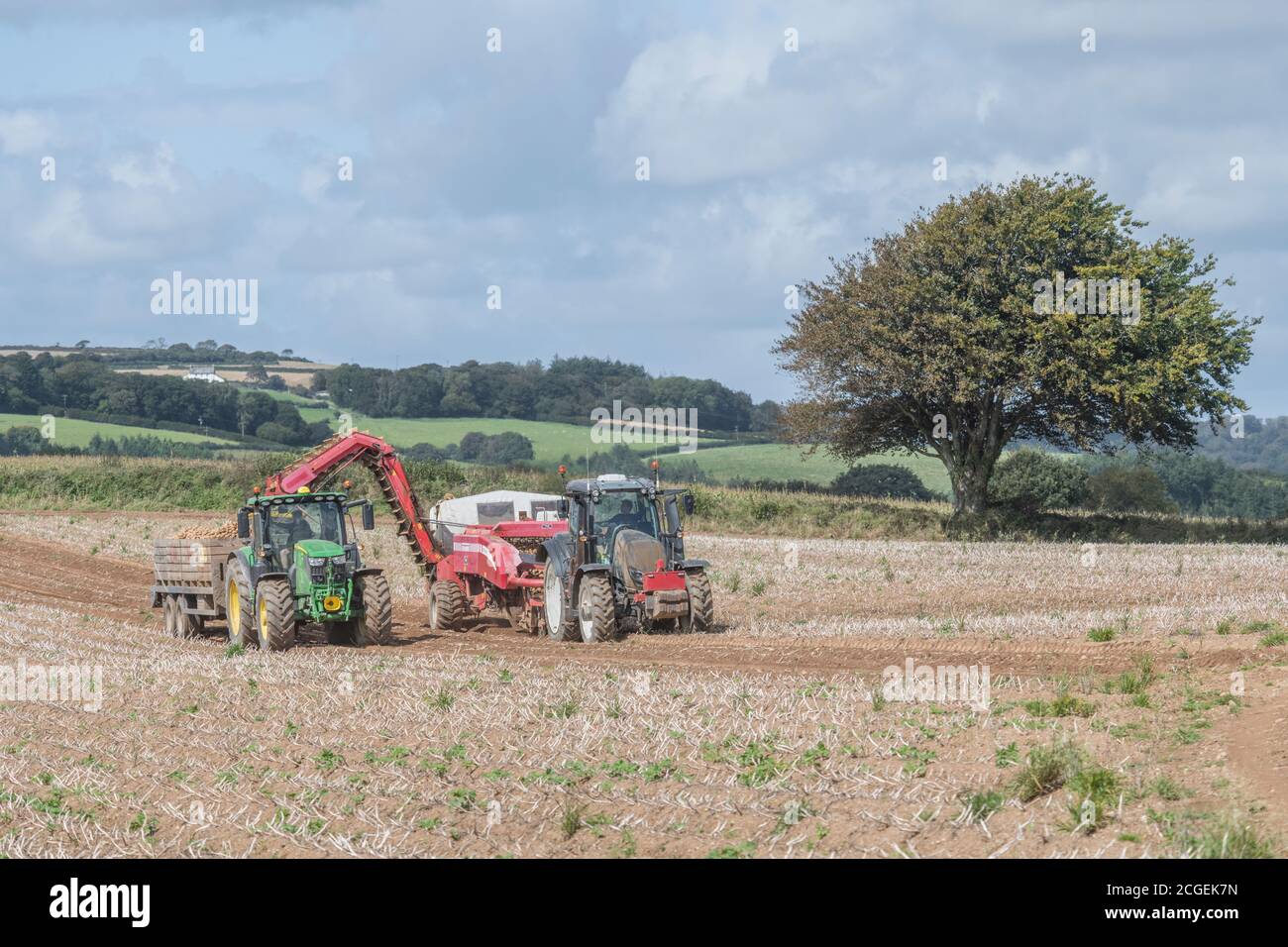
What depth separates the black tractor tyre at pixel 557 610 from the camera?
20.1 metres

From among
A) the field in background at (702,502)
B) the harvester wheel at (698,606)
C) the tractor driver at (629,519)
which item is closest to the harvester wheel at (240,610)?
the tractor driver at (629,519)

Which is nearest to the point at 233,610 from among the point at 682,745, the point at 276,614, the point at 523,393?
the point at 276,614

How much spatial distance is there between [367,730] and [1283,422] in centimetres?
19688

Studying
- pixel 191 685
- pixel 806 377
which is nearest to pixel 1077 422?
pixel 806 377

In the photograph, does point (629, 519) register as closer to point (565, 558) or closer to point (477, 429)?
point (565, 558)

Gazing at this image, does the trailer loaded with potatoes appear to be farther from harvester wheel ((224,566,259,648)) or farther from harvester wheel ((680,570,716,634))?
→ harvester wheel ((680,570,716,634))

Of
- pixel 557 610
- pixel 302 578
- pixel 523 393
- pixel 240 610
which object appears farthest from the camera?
pixel 523 393

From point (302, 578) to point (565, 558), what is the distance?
374 cm

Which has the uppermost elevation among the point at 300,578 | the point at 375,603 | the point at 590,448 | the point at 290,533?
the point at 590,448

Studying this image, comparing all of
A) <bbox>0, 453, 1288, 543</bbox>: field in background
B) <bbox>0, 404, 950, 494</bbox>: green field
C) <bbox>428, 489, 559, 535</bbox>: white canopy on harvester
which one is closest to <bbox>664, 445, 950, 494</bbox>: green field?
<bbox>0, 404, 950, 494</bbox>: green field

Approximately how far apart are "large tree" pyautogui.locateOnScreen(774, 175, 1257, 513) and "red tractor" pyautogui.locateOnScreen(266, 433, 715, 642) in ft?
64.5

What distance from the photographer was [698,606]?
1977 centimetres

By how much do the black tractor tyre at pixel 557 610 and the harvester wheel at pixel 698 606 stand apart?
1600 mm
